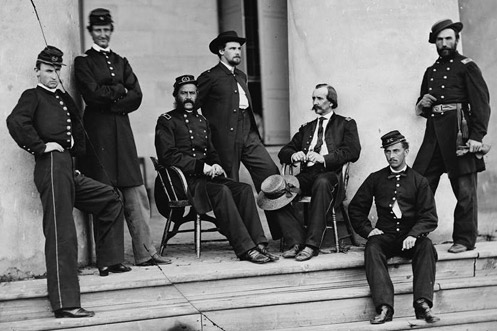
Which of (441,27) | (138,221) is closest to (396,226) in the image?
(441,27)

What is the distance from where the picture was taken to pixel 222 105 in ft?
24.6

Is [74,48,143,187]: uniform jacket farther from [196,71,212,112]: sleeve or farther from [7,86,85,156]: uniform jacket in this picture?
[196,71,212,112]: sleeve

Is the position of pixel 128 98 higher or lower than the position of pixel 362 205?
higher

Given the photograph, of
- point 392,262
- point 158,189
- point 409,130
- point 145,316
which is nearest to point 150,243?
point 158,189

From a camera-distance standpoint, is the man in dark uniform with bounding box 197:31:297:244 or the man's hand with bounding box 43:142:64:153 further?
the man in dark uniform with bounding box 197:31:297:244

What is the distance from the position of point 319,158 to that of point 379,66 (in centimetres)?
119

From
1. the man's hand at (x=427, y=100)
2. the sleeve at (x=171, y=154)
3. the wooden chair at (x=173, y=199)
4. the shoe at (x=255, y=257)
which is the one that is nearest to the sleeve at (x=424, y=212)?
the man's hand at (x=427, y=100)

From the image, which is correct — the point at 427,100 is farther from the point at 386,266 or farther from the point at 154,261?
the point at 154,261

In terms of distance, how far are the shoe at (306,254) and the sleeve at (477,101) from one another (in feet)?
5.44

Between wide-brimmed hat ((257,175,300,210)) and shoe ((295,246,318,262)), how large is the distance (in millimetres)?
477

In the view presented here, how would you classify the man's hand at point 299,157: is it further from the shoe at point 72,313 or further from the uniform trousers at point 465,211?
the shoe at point 72,313

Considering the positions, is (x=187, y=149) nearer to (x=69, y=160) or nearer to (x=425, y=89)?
(x=69, y=160)

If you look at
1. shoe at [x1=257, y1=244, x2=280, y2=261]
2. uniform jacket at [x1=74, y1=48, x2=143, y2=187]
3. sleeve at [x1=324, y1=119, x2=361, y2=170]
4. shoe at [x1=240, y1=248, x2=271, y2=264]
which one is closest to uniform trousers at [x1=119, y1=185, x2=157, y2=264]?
uniform jacket at [x1=74, y1=48, x2=143, y2=187]

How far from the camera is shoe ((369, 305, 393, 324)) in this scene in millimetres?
6098
